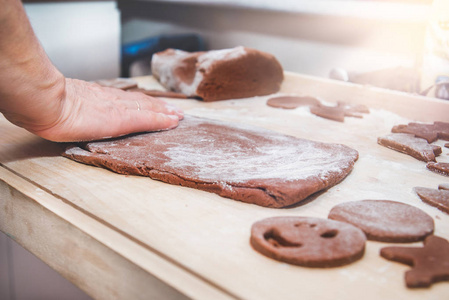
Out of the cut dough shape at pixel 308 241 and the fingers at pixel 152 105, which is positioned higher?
the fingers at pixel 152 105

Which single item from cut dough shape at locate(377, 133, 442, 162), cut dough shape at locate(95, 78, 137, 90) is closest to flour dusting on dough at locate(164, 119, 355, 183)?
cut dough shape at locate(377, 133, 442, 162)

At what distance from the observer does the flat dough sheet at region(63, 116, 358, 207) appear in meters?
0.99

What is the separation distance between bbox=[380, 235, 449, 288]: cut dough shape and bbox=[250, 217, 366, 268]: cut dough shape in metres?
0.06

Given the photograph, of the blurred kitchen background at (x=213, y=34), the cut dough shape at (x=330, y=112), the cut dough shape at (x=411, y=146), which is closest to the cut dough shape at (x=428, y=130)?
the cut dough shape at (x=411, y=146)

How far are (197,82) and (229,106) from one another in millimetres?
204

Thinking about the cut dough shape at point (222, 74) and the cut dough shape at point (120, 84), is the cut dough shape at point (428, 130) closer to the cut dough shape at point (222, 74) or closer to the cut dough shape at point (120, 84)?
the cut dough shape at point (222, 74)

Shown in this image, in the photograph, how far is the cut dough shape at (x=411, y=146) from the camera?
4.39 ft

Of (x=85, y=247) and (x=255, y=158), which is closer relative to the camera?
(x=85, y=247)

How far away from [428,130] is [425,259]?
0.94 metres

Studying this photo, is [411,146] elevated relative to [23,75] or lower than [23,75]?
lower

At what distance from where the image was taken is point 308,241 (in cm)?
79

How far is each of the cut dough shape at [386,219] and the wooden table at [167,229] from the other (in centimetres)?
3

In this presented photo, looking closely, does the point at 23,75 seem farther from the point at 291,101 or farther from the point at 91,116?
the point at 291,101

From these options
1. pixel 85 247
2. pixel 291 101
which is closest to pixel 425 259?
pixel 85 247
